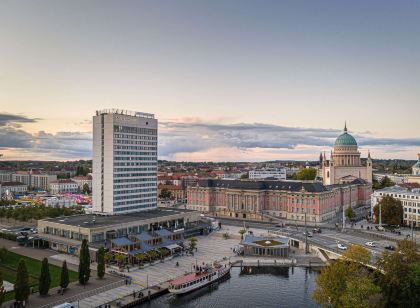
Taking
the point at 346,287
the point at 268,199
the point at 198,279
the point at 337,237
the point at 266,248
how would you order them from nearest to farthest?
the point at 346,287, the point at 198,279, the point at 266,248, the point at 337,237, the point at 268,199

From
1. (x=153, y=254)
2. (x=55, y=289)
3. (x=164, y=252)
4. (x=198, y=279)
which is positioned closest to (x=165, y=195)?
(x=164, y=252)

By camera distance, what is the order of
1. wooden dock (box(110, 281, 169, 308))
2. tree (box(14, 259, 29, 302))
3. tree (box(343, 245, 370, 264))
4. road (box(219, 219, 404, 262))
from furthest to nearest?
road (box(219, 219, 404, 262))
wooden dock (box(110, 281, 169, 308))
tree (box(343, 245, 370, 264))
tree (box(14, 259, 29, 302))

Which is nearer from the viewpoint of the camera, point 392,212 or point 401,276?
point 401,276

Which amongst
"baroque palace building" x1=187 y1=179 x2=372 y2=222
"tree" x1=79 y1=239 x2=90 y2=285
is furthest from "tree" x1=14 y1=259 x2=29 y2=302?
"baroque palace building" x1=187 y1=179 x2=372 y2=222

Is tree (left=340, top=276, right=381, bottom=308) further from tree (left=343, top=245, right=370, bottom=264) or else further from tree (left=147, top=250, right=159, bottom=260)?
tree (left=147, top=250, right=159, bottom=260)

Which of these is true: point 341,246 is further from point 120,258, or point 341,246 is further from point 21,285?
point 21,285

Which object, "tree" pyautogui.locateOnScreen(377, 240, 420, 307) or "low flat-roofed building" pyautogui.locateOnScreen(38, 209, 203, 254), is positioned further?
"low flat-roofed building" pyautogui.locateOnScreen(38, 209, 203, 254)

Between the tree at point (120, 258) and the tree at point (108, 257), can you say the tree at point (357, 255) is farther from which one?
the tree at point (108, 257)
